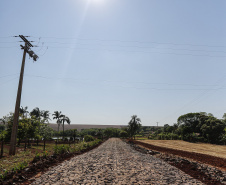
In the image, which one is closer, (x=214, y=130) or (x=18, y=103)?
(x=18, y=103)

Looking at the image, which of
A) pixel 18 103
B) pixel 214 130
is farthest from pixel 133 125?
pixel 18 103

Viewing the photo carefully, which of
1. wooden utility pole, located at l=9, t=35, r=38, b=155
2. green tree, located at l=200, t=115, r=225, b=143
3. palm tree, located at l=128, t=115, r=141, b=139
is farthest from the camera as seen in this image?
palm tree, located at l=128, t=115, r=141, b=139

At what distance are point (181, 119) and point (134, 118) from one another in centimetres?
2456

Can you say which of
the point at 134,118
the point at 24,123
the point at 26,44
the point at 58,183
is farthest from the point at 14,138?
the point at 134,118

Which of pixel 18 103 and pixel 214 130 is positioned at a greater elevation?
pixel 18 103

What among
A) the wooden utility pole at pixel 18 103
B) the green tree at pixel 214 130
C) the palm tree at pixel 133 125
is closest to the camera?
the wooden utility pole at pixel 18 103

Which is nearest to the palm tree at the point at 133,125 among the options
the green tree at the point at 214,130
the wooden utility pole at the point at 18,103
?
the green tree at the point at 214,130

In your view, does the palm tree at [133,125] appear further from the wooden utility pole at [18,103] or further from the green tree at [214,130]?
the wooden utility pole at [18,103]

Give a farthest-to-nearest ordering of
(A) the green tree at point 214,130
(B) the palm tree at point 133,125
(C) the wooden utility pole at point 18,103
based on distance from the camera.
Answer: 1. (B) the palm tree at point 133,125
2. (A) the green tree at point 214,130
3. (C) the wooden utility pole at point 18,103

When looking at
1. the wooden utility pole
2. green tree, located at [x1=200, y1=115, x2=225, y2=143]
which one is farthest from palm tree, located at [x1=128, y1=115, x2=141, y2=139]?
the wooden utility pole

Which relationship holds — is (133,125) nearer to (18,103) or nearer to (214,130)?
(214,130)

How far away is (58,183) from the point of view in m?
6.50

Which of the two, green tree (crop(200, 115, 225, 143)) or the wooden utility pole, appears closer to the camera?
the wooden utility pole

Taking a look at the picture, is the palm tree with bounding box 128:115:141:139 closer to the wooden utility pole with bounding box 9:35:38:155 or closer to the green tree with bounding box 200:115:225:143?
the green tree with bounding box 200:115:225:143
